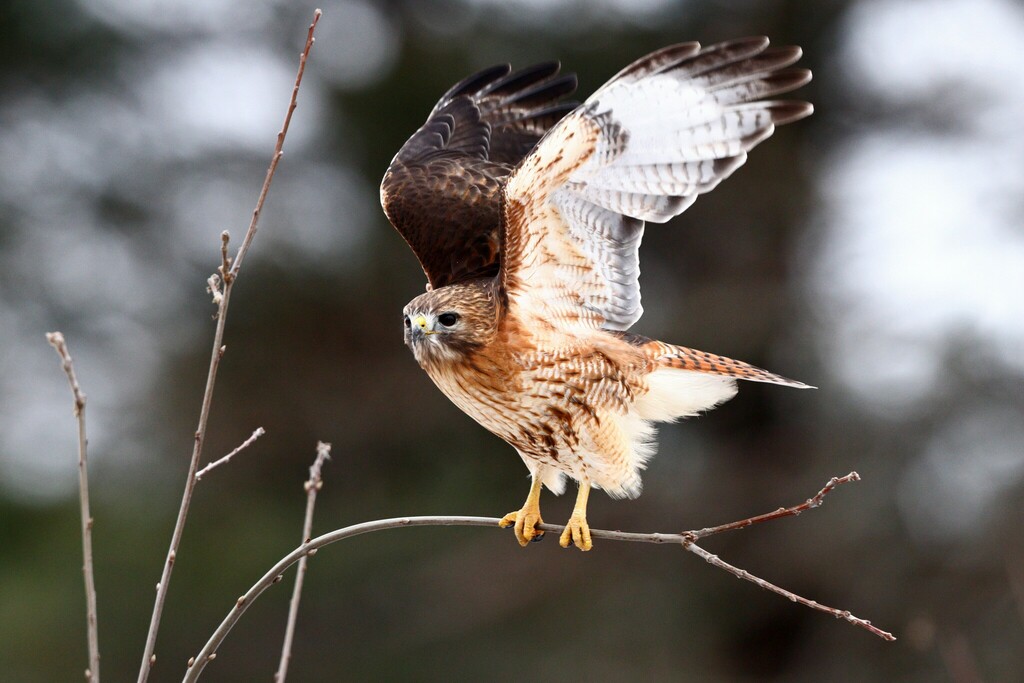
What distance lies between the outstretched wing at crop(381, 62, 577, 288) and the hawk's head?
0.25 metres

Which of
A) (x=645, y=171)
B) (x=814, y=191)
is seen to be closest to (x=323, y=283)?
(x=814, y=191)

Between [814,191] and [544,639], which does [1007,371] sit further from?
[544,639]

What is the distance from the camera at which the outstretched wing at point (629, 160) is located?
8.54 feet

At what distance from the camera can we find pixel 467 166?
3.81 metres

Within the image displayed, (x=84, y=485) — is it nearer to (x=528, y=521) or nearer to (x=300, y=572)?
(x=300, y=572)

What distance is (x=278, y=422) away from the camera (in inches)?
436

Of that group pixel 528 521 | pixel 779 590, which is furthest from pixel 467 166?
pixel 779 590

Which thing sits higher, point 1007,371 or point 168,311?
point 168,311

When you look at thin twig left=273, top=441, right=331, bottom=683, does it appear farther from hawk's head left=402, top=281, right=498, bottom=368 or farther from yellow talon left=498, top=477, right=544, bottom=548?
yellow talon left=498, top=477, right=544, bottom=548

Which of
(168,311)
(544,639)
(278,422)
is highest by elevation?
(168,311)

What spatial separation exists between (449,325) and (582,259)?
431mm

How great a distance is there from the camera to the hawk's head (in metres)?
2.94

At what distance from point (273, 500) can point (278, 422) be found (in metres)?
0.84

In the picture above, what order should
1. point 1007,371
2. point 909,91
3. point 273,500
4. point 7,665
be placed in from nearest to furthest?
point 1007,371 → point 909,91 → point 7,665 → point 273,500
